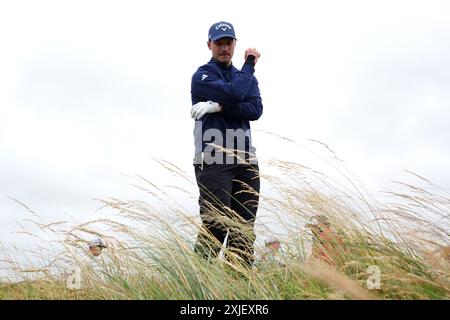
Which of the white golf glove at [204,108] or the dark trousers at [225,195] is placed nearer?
the dark trousers at [225,195]

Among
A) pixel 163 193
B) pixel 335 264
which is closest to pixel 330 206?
pixel 335 264

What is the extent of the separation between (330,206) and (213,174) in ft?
3.21

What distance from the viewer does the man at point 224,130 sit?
4.59 meters

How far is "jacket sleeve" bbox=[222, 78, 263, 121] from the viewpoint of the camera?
474 cm

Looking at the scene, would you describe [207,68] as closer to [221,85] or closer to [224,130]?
[221,85]

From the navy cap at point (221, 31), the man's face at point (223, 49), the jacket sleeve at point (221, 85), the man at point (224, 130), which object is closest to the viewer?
the man at point (224, 130)

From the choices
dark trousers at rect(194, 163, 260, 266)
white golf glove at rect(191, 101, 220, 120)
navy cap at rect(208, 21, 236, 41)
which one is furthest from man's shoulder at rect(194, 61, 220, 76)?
dark trousers at rect(194, 163, 260, 266)

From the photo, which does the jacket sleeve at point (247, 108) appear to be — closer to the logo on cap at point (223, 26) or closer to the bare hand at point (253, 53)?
the bare hand at point (253, 53)

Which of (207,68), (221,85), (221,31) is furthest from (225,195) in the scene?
(221,31)

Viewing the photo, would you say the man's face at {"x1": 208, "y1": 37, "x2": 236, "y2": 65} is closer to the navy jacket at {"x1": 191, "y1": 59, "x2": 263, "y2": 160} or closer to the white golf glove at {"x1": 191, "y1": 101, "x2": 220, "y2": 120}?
the navy jacket at {"x1": 191, "y1": 59, "x2": 263, "y2": 160}

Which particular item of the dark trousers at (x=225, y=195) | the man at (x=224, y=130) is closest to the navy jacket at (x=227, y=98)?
the man at (x=224, y=130)

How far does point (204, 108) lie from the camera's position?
471 cm

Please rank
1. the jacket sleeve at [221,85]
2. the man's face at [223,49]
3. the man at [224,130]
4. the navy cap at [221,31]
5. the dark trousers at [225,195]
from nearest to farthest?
the dark trousers at [225,195], the man at [224,130], the jacket sleeve at [221,85], the navy cap at [221,31], the man's face at [223,49]
